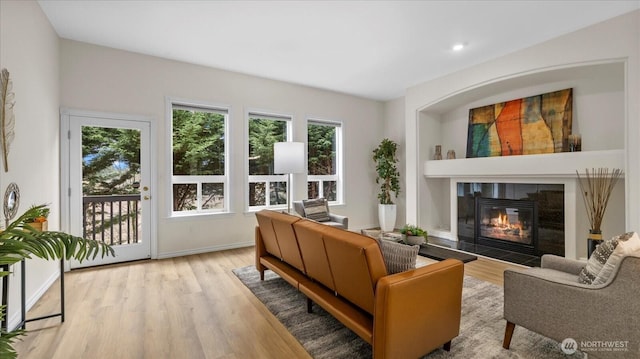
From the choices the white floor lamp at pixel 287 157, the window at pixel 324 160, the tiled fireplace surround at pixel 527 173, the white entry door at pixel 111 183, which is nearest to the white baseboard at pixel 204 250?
the white entry door at pixel 111 183

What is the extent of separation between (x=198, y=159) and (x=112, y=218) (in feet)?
4.39

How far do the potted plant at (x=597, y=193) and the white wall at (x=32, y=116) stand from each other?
5.65 m

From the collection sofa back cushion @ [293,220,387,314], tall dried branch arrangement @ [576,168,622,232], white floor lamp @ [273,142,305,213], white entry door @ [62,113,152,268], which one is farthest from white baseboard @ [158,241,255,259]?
tall dried branch arrangement @ [576,168,622,232]

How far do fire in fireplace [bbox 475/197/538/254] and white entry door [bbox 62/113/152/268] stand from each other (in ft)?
16.5

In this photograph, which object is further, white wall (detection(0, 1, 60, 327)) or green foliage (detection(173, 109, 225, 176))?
green foliage (detection(173, 109, 225, 176))

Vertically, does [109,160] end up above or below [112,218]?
above

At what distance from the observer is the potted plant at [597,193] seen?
133 inches

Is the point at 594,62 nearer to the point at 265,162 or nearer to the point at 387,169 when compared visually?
the point at 387,169

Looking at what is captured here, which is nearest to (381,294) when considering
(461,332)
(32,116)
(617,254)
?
(461,332)

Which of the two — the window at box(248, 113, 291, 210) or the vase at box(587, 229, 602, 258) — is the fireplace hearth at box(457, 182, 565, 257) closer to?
the vase at box(587, 229, 602, 258)

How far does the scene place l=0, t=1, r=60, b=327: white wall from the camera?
237cm

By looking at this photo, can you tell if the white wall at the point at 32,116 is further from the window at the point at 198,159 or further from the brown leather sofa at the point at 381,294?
the brown leather sofa at the point at 381,294

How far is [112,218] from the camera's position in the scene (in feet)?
12.8

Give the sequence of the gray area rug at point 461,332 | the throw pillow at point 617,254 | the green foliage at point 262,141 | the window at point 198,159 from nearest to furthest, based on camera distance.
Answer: the throw pillow at point 617,254, the gray area rug at point 461,332, the window at point 198,159, the green foliage at point 262,141
